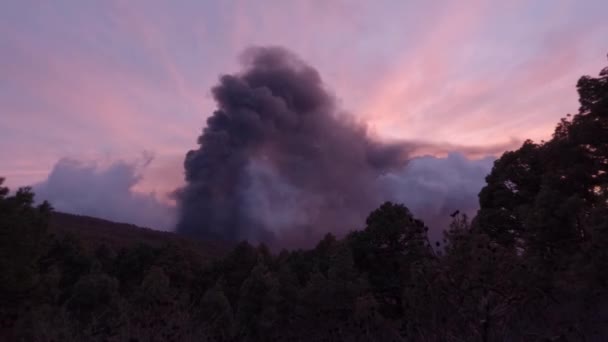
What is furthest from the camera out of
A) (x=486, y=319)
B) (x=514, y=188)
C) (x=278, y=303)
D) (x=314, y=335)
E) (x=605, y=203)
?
(x=278, y=303)

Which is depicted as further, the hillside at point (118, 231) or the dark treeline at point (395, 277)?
the hillside at point (118, 231)

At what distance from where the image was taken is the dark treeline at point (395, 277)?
5914 millimetres

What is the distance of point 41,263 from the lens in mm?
39156

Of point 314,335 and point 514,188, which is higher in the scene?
point 514,188

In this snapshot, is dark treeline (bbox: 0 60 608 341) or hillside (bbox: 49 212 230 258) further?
hillside (bbox: 49 212 230 258)

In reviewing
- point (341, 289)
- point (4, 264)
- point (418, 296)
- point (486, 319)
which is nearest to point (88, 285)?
point (4, 264)

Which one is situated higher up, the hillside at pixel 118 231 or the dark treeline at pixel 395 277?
the hillside at pixel 118 231

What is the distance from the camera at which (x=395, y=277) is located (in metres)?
32.4

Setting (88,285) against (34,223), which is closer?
(34,223)

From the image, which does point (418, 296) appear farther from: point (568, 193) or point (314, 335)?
point (568, 193)

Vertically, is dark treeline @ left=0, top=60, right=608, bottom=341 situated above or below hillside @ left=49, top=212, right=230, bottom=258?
below

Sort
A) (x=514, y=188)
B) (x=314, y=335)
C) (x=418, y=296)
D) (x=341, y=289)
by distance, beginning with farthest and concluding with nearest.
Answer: (x=514, y=188)
(x=341, y=289)
(x=314, y=335)
(x=418, y=296)

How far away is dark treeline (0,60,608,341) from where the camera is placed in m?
5.91

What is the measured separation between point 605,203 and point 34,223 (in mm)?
23097
